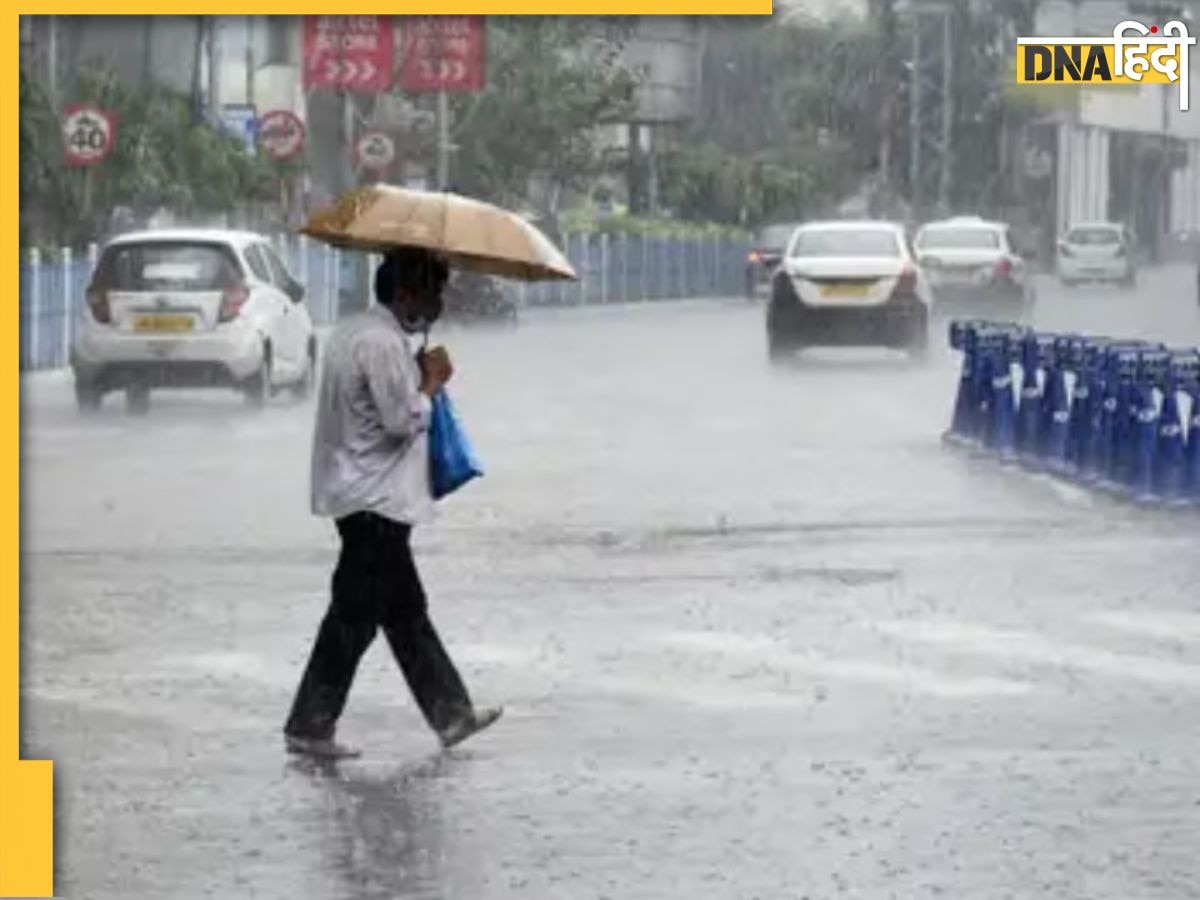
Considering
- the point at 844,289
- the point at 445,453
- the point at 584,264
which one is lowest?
the point at 584,264

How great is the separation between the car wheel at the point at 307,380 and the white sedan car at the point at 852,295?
25.3 feet

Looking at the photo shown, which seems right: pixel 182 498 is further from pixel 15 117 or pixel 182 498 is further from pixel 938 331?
pixel 938 331

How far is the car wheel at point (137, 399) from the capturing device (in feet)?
113

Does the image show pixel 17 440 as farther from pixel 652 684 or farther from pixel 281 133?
pixel 281 133

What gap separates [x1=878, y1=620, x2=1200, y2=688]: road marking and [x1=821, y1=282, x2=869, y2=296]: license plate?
26898 mm

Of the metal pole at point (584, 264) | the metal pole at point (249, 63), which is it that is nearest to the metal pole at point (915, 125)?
the metal pole at point (584, 264)

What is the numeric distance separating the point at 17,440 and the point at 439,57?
6220 cm

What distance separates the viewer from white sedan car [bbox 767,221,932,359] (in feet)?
143

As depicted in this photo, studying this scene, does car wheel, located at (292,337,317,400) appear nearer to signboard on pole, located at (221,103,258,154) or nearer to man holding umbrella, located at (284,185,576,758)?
signboard on pole, located at (221,103,258,154)

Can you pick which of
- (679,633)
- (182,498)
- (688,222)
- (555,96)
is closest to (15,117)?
(679,633)

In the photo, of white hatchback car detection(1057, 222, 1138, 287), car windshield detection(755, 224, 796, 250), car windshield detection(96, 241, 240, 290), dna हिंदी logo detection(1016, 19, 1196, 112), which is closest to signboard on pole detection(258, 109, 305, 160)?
car windshield detection(755, 224, 796, 250)

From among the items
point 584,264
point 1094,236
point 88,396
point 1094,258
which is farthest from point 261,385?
point 1094,236

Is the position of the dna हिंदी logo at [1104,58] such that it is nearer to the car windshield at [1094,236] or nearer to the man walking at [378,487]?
the car windshield at [1094,236]

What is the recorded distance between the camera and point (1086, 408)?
81.8 ft
